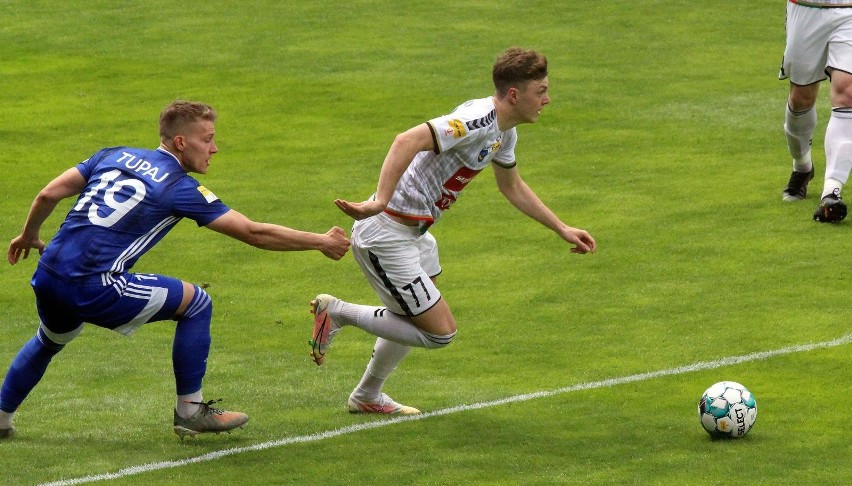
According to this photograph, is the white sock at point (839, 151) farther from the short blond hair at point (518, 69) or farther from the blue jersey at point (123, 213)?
the blue jersey at point (123, 213)

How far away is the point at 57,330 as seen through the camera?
7.61 metres

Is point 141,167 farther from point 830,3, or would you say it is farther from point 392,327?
point 830,3

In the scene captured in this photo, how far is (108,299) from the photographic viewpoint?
7352 millimetres

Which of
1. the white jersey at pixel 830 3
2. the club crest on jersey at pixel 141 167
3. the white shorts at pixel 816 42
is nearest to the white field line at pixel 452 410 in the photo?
the club crest on jersey at pixel 141 167

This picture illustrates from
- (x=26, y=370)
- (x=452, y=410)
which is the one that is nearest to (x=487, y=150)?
(x=452, y=410)

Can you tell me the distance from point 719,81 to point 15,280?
9.48 meters

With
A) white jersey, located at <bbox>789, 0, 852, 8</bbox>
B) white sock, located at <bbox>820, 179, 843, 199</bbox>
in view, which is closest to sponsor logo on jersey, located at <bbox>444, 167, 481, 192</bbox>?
white sock, located at <bbox>820, 179, 843, 199</bbox>

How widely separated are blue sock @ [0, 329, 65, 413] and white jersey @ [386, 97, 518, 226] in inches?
76.7

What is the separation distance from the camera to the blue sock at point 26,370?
7754 millimetres

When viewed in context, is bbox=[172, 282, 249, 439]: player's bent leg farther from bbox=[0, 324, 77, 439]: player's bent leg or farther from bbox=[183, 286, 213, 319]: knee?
bbox=[0, 324, 77, 439]: player's bent leg

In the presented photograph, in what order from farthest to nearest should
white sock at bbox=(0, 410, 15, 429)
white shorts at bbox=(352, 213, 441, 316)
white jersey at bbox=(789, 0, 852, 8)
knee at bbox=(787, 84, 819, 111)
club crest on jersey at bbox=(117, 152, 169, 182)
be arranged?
knee at bbox=(787, 84, 819, 111) < white jersey at bbox=(789, 0, 852, 8) < white shorts at bbox=(352, 213, 441, 316) < white sock at bbox=(0, 410, 15, 429) < club crest on jersey at bbox=(117, 152, 169, 182)

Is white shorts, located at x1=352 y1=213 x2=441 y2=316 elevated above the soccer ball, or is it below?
above

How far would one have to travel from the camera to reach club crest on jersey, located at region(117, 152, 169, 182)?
733 centimetres

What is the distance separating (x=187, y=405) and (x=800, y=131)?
692cm
